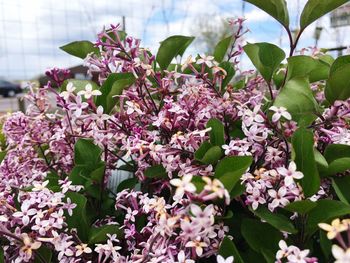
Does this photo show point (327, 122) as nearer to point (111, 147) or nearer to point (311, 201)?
point (311, 201)

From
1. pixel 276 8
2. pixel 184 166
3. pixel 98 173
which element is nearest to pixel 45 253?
pixel 98 173

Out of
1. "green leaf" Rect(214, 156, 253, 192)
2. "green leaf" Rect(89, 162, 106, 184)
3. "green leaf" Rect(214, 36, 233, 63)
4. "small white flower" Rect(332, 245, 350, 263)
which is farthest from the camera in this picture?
"green leaf" Rect(214, 36, 233, 63)

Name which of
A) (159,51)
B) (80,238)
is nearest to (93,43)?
(159,51)

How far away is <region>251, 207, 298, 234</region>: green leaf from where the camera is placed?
0.62 m

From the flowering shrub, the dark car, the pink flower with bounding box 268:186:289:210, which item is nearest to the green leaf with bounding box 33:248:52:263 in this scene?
the flowering shrub

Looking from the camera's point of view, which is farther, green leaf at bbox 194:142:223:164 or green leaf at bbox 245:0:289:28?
green leaf at bbox 245:0:289:28

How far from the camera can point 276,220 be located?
0.63 metres

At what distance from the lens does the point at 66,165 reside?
Answer: 1002 millimetres

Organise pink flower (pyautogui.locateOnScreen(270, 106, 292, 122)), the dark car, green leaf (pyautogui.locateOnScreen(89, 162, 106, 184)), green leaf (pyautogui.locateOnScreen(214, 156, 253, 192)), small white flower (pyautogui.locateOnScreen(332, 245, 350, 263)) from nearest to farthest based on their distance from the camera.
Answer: small white flower (pyautogui.locateOnScreen(332, 245, 350, 263)), green leaf (pyautogui.locateOnScreen(214, 156, 253, 192)), pink flower (pyautogui.locateOnScreen(270, 106, 292, 122)), green leaf (pyautogui.locateOnScreen(89, 162, 106, 184)), the dark car

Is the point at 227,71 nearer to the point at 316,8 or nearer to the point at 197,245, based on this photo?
the point at 316,8

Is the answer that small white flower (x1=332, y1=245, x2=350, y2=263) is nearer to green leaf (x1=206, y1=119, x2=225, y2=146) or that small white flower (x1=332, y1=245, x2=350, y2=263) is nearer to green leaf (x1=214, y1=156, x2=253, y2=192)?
green leaf (x1=214, y1=156, x2=253, y2=192)

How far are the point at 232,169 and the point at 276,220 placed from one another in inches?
3.8

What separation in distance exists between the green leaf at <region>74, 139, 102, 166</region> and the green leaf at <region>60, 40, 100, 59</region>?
0.24 m

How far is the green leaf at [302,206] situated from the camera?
60cm
